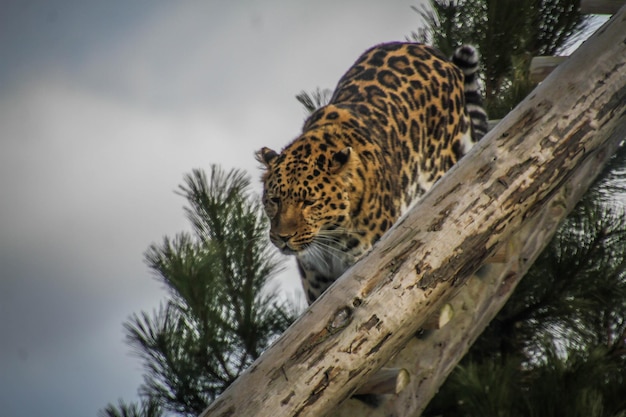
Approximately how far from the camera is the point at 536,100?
3.67m

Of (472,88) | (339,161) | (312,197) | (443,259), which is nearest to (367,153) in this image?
(339,161)

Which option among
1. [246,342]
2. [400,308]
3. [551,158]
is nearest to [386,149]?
[246,342]

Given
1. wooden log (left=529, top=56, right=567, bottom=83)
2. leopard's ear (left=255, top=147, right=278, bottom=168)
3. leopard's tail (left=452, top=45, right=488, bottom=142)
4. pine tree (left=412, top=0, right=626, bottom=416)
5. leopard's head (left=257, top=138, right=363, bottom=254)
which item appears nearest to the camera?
pine tree (left=412, top=0, right=626, bottom=416)

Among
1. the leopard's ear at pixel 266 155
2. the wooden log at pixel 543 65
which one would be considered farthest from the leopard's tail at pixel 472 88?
the leopard's ear at pixel 266 155

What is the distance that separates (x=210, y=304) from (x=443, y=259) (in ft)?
5.81

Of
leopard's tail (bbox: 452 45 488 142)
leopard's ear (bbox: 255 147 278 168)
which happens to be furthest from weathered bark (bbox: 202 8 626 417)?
leopard's tail (bbox: 452 45 488 142)

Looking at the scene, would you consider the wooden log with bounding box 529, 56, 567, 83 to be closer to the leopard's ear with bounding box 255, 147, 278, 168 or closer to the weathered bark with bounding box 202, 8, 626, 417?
the weathered bark with bounding box 202, 8, 626, 417

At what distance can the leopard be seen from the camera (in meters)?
4.58

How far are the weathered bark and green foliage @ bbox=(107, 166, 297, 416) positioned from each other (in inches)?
47.0

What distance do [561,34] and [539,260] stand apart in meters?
1.41

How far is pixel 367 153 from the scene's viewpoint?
4781mm

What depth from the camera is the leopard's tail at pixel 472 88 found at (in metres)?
5.53

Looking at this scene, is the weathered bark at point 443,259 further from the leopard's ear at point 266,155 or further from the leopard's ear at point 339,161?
the leopard's ear at point 266,155

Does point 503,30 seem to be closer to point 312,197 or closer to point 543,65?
point 543,65
